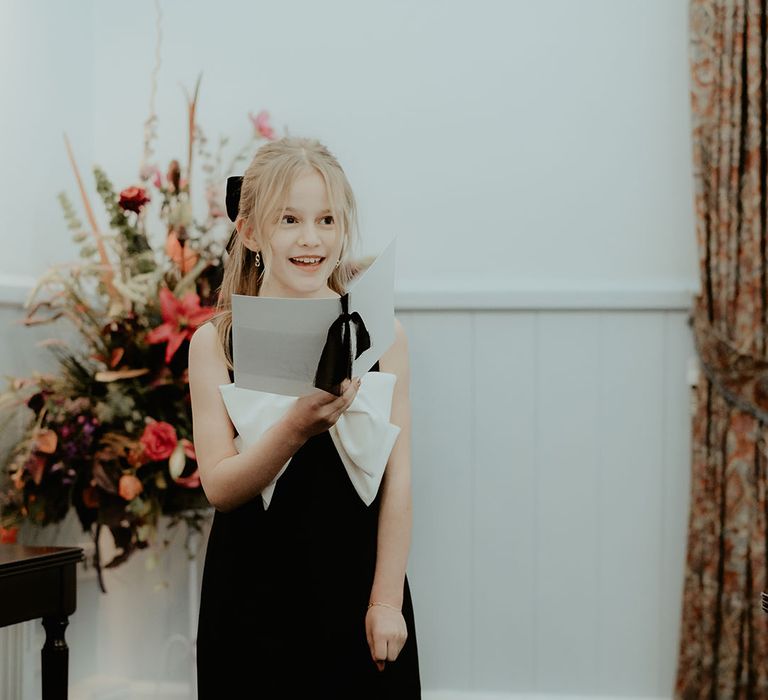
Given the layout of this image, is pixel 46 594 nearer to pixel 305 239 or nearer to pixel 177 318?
pixel 177 318

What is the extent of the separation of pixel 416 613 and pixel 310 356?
1.28m

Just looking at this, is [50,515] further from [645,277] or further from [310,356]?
[645,277]

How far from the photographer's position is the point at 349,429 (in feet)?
4.34

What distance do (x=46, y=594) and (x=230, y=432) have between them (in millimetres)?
583

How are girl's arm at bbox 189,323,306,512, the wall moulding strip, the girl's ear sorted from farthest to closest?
the wall moulding strip, the girl's ear, girl's arm at bbox 189,323,306,512

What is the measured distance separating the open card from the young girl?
0.59 feet

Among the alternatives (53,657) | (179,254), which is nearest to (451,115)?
(179,254)

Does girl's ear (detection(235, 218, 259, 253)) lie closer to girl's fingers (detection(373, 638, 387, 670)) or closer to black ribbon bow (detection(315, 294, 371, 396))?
black ribbon bow (detection(315, 294, 371, 396))

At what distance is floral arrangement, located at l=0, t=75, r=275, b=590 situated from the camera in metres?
1.86

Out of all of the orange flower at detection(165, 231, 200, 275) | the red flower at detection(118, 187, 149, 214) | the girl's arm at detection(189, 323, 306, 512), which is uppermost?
the red flower at detection(118, 187, 149, 214)

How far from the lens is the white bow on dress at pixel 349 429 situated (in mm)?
1313

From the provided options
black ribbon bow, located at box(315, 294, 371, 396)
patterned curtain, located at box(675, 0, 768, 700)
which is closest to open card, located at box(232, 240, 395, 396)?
black ribbon bow, located at box(315, 294, 371, 396)

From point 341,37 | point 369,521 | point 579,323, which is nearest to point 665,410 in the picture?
point 579,323

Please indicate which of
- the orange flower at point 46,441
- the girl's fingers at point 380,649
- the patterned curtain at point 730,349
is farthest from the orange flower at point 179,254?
the patterned curtain at point 730,349
